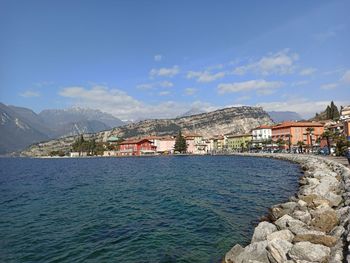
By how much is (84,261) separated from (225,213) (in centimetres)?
1232

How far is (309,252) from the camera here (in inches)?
468

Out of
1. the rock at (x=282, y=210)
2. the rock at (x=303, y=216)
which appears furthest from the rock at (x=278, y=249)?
the rock at (x=282, y=210)

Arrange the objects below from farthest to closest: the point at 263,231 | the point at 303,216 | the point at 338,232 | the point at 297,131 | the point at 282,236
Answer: the point at 297,131 → the point at 303,216 → the point at 263,231 → the point at 282,236 → the point at 338,232

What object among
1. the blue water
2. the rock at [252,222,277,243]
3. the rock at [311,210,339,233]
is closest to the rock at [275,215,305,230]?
the rock at [252,222,277,243]

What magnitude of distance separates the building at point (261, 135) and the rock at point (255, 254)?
571 ft

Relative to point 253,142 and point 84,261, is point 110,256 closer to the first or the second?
point 84,261

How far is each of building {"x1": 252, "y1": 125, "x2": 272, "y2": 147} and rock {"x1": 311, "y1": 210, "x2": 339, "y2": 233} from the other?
6696 inches

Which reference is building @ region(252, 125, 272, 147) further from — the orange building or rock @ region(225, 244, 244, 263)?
rock @ region(225, 244, 244, 263)

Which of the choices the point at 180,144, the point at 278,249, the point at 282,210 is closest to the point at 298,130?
the point at 180,144

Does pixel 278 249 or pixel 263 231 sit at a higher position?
pixel 278 249

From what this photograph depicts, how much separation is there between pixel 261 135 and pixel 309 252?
186 m

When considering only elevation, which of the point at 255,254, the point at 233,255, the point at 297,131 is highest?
the point at 297,131

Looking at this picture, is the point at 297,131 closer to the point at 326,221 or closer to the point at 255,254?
the point at 326,221

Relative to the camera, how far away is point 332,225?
15875 mm
